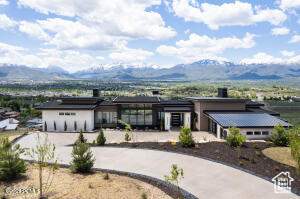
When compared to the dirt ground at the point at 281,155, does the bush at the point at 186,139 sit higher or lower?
higher

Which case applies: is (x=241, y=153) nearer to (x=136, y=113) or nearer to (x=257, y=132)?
(x=257, y=132)

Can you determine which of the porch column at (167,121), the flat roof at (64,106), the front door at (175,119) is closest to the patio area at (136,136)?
the porch column at (167,121)

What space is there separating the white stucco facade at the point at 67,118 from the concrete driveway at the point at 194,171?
27.8 ft

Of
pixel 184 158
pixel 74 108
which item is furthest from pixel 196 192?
pixel 74 108

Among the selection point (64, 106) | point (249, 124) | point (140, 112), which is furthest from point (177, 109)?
point (64, 106)

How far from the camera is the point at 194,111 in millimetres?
28875

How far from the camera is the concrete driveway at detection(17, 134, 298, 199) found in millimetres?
10328

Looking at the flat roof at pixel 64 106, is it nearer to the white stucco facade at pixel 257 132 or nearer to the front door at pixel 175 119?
the front door at pixel 175 119

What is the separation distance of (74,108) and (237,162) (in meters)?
20.0

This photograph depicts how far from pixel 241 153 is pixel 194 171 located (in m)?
5.00

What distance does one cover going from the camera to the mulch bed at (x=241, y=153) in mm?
12664

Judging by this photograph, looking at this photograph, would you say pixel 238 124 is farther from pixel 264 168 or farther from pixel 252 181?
pixel 252 181

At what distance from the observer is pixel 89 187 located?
10.2m

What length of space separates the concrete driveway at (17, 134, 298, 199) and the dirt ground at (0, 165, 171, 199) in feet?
4.93
